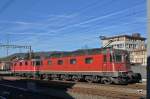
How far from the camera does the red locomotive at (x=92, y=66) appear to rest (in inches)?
1189

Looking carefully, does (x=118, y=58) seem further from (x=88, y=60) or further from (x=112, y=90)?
(x=112, y=90)

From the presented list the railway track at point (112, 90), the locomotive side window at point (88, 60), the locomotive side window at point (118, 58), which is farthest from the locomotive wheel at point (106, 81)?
the railway track at point (112, 90)

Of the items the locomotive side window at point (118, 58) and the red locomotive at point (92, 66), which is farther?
the locomotive side window at point (118, 58)

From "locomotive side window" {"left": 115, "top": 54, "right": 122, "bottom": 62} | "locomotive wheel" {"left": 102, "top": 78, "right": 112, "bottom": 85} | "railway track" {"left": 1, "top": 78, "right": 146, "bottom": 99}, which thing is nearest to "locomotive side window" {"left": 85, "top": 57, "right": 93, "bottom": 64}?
"locomotive wheel" {"left": 102, "top": 78, "right": 112, "bottom": 85}

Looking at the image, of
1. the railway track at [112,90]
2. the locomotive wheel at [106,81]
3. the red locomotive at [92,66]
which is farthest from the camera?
the locomotive wheel at [106,81]

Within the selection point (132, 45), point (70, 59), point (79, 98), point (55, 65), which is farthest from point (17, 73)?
point (132, 45)

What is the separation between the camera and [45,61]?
42.1 m

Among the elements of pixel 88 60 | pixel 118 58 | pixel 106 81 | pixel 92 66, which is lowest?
pixel 106 81

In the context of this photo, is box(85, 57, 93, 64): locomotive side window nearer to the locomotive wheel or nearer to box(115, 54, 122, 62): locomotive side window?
the locomotive wheel

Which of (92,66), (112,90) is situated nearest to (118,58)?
(92,66)

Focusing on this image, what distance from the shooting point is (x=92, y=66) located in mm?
32344

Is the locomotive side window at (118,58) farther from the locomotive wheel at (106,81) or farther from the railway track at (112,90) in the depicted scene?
the railway track at (112,90)

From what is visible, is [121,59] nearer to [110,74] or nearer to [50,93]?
[110,74]

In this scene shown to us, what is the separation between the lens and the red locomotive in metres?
30.2
